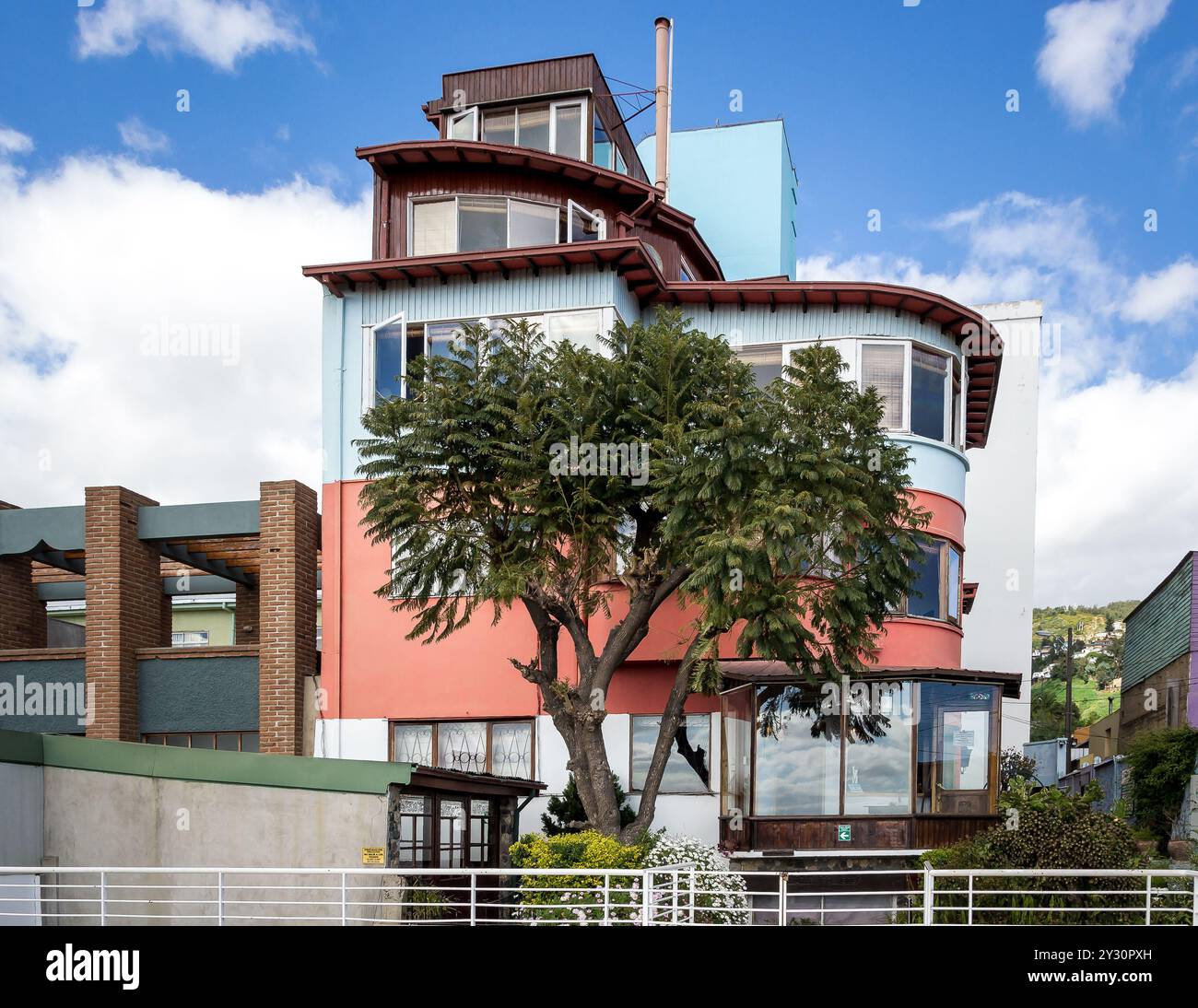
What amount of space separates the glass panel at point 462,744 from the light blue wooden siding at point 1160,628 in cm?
1862

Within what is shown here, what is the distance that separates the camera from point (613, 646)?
19.7 meters

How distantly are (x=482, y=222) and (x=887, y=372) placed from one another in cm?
823

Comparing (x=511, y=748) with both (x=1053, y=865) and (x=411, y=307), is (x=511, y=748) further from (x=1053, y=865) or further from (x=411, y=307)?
(x=1053, y=865)

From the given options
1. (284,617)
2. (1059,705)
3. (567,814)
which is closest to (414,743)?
(284,617)

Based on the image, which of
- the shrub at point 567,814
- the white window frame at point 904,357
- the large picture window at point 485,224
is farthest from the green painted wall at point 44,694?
→ the white window frame at point 904,357

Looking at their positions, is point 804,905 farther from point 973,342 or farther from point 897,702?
point 973,342

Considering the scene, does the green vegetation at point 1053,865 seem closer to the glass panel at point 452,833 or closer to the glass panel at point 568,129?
the glass panel at point 452,833

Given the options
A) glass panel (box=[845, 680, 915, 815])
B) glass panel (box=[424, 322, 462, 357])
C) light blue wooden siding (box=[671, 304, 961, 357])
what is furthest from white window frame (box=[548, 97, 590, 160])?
glass panel (box=[845, 680, 915, 815])

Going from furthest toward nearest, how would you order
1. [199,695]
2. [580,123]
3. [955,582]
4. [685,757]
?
1. [580,123]
2. [955,582]
3. [199,695]
4. [685,757]

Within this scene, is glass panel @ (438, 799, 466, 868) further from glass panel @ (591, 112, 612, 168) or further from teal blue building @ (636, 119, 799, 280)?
teal blue building @ (636, 119, 799, 280)

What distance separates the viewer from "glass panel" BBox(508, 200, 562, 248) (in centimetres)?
2517

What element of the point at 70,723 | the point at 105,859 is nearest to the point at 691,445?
the point at 105,859

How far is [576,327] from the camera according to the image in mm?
23578

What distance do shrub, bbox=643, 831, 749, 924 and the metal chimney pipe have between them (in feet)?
50.7
